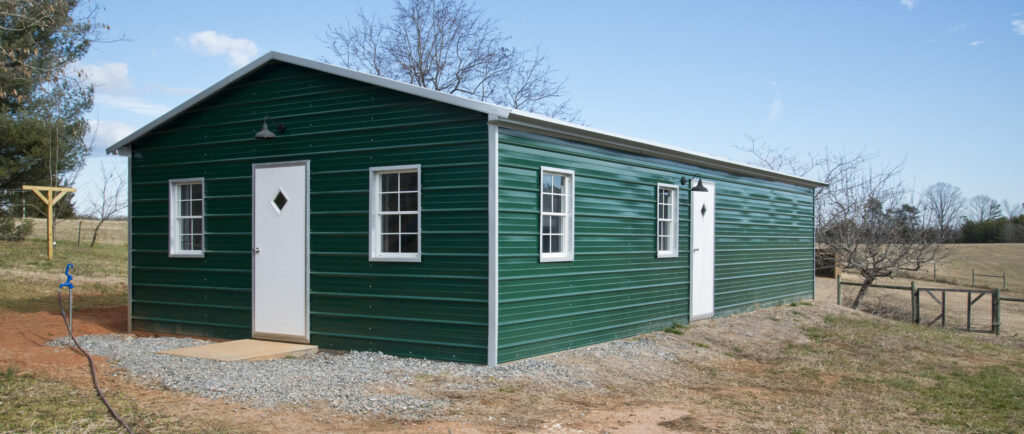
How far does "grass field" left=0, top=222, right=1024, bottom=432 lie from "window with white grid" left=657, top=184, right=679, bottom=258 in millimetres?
1350

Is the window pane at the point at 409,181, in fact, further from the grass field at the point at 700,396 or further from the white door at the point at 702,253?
the white door at the point at 702,253

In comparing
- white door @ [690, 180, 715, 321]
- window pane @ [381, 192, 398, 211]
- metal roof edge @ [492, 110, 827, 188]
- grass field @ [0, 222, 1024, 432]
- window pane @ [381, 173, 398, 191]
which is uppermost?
metal roof edge @ [492, 110, 827, 188]

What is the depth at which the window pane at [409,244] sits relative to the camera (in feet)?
28.9

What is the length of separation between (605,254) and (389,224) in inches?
119

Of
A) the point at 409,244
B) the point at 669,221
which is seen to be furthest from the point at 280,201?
the point at 669,221

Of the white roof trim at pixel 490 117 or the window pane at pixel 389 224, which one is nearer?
the white roof trim at pixel 490 117

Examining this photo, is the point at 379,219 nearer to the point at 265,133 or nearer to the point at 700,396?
the point at 265,133

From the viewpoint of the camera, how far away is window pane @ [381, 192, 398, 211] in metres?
8.96

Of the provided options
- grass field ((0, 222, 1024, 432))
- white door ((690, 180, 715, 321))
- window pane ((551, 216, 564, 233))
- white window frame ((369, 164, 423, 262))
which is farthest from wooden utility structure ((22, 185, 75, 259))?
white door ((690, 180, 715, 321))

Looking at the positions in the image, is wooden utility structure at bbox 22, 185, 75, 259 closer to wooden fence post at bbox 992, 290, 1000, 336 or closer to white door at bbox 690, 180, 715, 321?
white door at bbox 690, 180, 715, 321

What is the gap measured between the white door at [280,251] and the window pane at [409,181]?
1.50m

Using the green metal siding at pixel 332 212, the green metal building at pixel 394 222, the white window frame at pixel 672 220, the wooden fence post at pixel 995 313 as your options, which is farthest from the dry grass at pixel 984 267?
the green metal siding at pixel 332 212

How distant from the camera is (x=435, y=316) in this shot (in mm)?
8531

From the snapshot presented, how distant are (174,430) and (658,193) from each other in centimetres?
791
